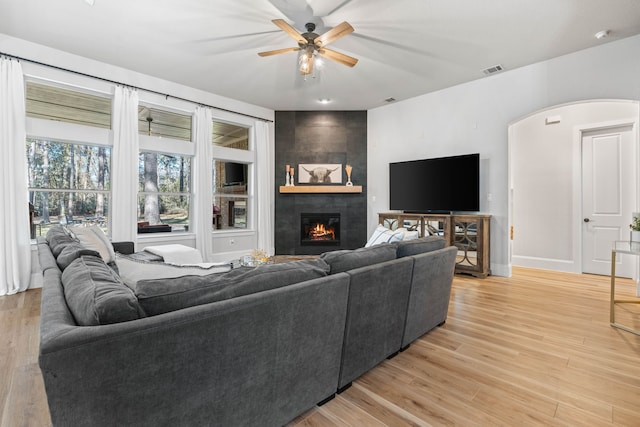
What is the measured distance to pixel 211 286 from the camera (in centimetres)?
123

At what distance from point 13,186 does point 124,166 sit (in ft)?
3.90

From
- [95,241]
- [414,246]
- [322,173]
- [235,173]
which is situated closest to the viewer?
[414,246]

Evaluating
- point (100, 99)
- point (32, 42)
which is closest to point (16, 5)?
point (32, 42)

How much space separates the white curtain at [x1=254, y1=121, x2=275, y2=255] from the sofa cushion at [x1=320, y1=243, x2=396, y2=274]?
14.3 feet

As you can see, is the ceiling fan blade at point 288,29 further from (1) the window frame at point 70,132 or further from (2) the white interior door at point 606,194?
(2) the white interior door at point 606,194

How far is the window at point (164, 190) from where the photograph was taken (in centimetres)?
491

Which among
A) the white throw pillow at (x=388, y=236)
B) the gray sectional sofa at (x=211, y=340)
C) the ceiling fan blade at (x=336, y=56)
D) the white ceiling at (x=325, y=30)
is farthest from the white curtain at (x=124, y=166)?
the white throw pillow at (x=388, y=236)

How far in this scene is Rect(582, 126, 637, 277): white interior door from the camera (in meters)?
4.45

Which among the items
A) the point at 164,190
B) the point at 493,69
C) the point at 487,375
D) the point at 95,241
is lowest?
the point at 487,375

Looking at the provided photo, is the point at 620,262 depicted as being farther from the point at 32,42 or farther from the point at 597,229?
the point at 32,42

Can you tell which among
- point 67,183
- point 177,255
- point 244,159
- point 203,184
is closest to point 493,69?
point 244,159

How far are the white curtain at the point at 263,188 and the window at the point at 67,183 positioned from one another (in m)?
2.56

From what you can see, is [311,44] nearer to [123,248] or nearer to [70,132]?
[123,248]

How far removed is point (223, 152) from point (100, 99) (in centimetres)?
199
